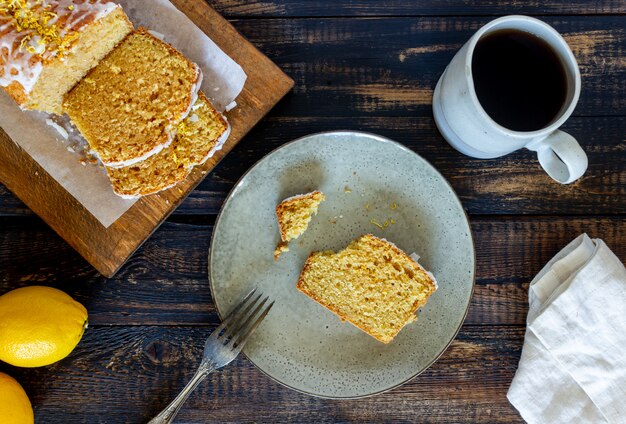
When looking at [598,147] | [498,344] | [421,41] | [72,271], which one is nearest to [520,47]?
[421,41]

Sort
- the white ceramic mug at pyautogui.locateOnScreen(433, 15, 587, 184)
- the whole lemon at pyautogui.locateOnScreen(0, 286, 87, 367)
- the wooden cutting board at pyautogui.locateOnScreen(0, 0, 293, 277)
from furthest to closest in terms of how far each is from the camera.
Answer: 1. the wooden cutting board at pyautogui.locateOnScreen(0, 0, 293, 277)
2. the whole lemon at pyautogui.locateOnScreen(0, 286, 87, 367)
3. the white ceramic mug at pyautogui.locateOnScreen(433, 15, 587, 184)

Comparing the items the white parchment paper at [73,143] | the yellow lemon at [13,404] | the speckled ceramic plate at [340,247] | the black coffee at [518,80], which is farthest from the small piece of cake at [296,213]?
the yellow lemon at [13,404]

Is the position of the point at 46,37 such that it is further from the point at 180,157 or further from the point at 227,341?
the point at 227,341

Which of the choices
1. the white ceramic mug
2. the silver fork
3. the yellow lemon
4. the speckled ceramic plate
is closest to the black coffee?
the white ceramic mug

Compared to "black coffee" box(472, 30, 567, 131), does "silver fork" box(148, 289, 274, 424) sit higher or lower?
lower

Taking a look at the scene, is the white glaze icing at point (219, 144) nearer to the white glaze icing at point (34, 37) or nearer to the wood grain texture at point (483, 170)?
the wood grain texture at point (483, 170)

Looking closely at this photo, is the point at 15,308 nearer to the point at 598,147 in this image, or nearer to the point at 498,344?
the point at 498,344

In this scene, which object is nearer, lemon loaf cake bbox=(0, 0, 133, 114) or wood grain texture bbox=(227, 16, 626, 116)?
lemon loaf cake bbox=(0, 0, 133, 114)

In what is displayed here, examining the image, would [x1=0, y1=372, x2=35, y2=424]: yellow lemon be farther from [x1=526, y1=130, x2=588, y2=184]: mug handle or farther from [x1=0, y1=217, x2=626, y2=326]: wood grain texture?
[x1=526, y1=130, x2=588, y2=184]: mug handle
